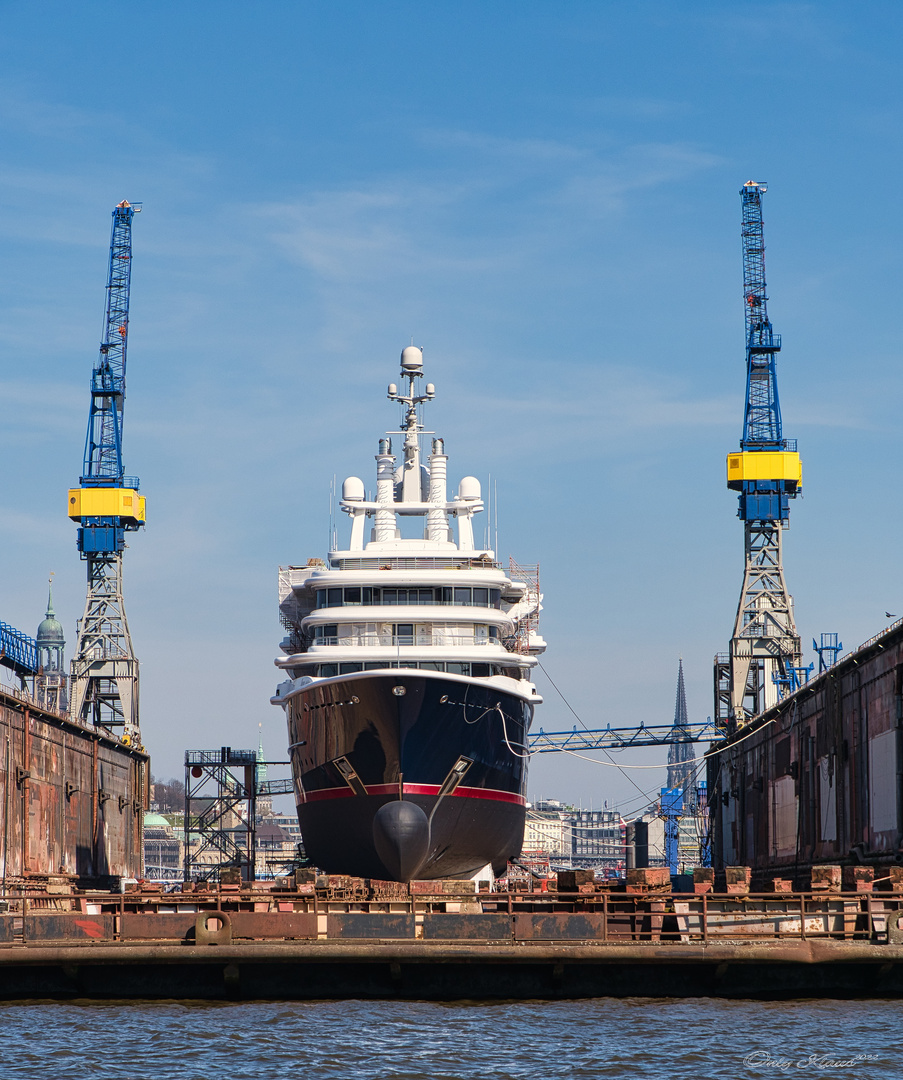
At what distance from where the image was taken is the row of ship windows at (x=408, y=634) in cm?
5653

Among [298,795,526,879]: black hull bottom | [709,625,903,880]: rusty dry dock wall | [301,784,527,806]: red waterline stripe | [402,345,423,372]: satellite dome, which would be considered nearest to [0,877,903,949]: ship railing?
[709,625,903,880]: rusty dry dock wall

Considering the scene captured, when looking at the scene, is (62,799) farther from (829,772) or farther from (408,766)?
(829,772)

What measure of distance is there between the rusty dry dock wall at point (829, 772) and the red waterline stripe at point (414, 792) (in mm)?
11118

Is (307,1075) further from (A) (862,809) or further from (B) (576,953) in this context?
(A) (862,809)

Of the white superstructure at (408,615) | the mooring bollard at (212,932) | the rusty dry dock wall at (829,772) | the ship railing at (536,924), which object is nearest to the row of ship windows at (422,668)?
the white superstructure at (408,615)

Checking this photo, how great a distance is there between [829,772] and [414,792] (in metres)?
14.9

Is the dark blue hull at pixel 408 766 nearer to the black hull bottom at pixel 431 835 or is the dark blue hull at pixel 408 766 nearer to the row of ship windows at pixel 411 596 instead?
the black hull bottom at pixel 431 835

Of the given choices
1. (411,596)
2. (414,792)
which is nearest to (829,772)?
(414,792)

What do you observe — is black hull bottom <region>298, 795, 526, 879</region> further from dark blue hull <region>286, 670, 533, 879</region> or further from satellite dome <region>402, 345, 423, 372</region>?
satellite dome <region>402, 345, 423, 372</region>

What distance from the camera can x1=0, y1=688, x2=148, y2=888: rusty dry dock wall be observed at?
58.4 metres

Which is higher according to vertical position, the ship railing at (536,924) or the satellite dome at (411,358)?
the satellite dome at (411,358)

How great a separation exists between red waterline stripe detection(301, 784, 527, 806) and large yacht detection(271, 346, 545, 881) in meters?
0.05

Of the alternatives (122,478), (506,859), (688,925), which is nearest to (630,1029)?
(688,925)

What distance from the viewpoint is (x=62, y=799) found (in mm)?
69562
